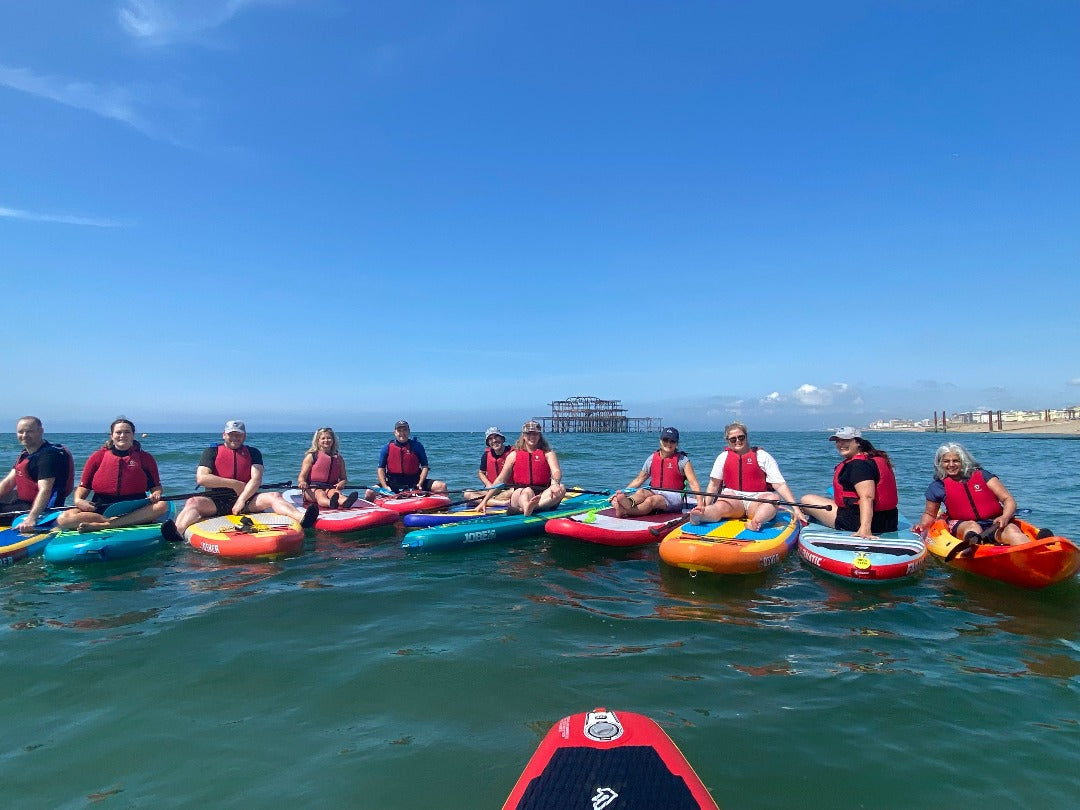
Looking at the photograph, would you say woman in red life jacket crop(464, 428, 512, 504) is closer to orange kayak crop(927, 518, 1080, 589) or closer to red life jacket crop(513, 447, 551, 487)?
red life jacket crop(513, 447, 551, 487)

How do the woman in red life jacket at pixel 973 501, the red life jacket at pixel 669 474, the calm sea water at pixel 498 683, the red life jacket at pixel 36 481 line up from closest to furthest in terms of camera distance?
the calm sea water at pixel 498 683
the woman in red life jacket at pixel 973 501
the red life jacket at pixel 36 481
the red life jacket at pixel 669 474

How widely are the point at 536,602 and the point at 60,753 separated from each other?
3.61m

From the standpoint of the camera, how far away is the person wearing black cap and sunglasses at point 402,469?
35.6 feet

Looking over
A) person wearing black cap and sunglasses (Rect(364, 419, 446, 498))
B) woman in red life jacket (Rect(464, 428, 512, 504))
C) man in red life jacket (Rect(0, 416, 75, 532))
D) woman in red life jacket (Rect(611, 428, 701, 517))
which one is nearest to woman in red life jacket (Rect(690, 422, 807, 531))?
woman in red life jacket (Rect(611, 428, 701, 517))

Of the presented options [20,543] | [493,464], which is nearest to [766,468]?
[493,464]

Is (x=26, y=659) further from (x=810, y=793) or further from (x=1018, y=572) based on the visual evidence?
(x=1018, y=572)

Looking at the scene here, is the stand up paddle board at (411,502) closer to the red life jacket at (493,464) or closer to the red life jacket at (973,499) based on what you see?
the red life jacket at (493,464)

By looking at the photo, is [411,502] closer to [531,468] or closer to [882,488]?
[531,468]

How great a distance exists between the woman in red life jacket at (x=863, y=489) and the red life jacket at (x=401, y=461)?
22.2 feet

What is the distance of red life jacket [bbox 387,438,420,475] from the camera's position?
1087 centimetres

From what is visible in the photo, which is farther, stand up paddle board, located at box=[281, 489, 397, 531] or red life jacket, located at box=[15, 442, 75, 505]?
stand up paddle board, located at box=[281, 489, 397, 531]

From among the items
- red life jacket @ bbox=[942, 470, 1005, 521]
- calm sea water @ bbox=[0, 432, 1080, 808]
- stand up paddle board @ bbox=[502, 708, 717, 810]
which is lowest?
calm sea water @ bbox=[0, 432, 1080, 808]

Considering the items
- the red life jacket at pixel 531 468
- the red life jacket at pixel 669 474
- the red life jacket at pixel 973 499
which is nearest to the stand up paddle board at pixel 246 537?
the red life jacket at pixel 531 468

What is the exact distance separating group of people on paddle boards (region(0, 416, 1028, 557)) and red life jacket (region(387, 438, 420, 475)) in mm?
1141
